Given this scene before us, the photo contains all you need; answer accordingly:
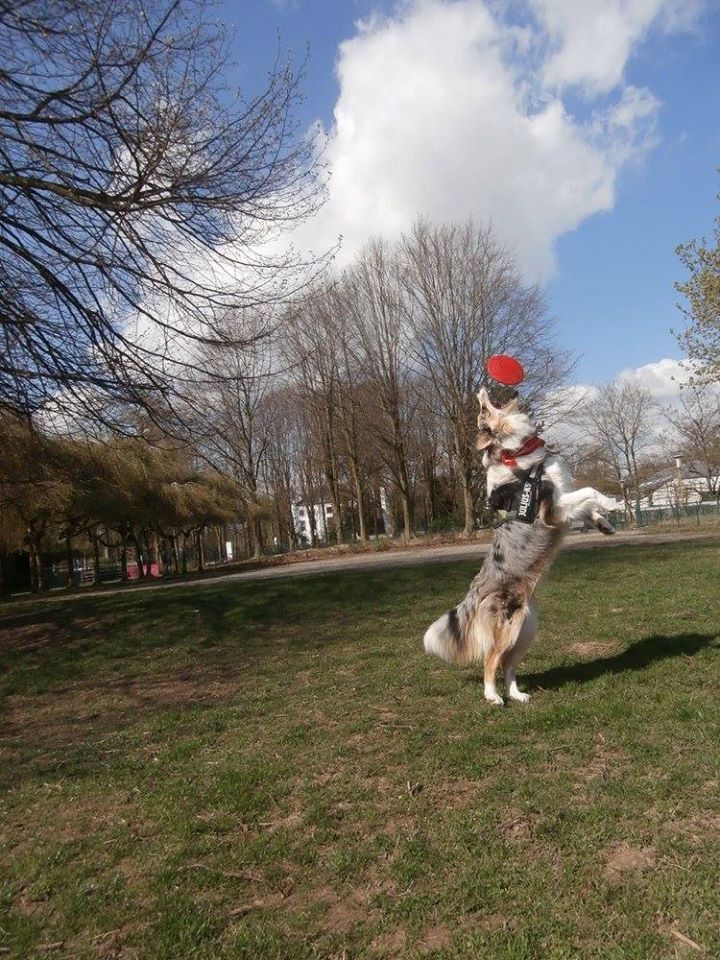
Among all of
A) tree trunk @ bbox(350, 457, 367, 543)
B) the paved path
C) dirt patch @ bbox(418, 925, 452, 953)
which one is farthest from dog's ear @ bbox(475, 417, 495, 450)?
tree trunk @ bbox(350, 457, 367, 543)

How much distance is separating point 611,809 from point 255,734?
2997mm

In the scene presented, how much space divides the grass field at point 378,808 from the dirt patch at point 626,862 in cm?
1

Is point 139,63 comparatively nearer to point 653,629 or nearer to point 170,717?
point 170,717

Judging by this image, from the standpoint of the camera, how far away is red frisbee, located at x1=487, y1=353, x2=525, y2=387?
20.5 feet

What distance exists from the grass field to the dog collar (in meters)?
1.98

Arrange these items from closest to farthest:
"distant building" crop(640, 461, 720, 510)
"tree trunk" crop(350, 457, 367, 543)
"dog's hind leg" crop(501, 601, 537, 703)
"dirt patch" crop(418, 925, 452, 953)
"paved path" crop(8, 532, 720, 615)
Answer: "dirt patch" crop(418, 925, 452, 953), "dog's hind leg" crop(501, 601, 537, 703), "paved path" crop(8, 532, 720, 615), "tree trunk" crop(350, 457, 367, 543), "distant building" crop(640, 461, 720, 510)

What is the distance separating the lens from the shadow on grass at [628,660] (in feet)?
21.5

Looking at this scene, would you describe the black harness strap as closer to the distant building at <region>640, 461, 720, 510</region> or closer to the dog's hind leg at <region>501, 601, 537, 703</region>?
the dog's hind leg at <region>501, 601, 537, 703</region>

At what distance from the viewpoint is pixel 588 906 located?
312 cm

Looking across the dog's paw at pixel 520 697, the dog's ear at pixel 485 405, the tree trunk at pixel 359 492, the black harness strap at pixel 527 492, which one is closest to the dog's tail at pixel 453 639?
the dog's paw at pixel 520 697

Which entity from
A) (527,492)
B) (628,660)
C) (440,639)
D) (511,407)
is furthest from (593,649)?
(511,407)

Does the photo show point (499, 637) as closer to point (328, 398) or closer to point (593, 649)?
point (593, 649)

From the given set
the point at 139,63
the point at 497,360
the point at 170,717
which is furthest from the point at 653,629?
the point at 139,63

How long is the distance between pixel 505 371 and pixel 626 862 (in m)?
3.97
